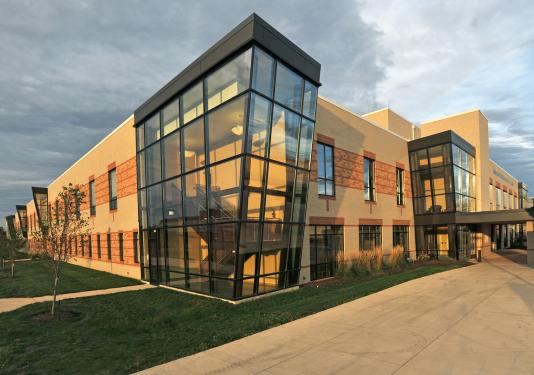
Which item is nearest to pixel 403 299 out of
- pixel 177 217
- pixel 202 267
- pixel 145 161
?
pixel 202 267

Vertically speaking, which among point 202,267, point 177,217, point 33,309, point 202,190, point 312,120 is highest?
point 312,120

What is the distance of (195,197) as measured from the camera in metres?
13.7

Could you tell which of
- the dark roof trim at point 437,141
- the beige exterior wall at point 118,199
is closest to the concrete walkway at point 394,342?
the beige exterior wall at point 118,199

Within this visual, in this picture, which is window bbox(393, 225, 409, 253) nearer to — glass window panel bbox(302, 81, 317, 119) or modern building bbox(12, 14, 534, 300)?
modern building bbox(12, 14, 534, 300)

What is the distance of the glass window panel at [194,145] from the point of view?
13.5 meters

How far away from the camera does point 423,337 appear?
24.9 ft

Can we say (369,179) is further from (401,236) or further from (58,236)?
(58,236)

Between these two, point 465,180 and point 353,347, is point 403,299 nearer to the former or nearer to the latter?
point 353,347

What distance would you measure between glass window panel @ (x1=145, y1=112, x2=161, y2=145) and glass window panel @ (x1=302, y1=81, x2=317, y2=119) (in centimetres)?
776

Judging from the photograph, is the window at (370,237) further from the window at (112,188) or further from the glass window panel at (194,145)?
the window at (112,188)

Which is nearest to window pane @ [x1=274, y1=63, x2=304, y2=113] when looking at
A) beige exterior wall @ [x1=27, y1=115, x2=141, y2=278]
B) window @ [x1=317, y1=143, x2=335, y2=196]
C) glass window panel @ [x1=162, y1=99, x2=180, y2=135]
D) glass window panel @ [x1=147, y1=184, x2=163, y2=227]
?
window @ [x1=317, y1=143, x2=335, y2=196]

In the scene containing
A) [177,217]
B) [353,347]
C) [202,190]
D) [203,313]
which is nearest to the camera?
[353,347]

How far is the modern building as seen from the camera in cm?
1180

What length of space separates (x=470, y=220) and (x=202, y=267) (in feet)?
65.3
